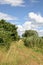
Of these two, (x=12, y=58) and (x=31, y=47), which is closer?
(x=12, y=58)

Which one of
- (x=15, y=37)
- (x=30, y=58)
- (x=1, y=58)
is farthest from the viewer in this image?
(x=15, y=37)

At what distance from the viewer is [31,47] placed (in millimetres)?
32938

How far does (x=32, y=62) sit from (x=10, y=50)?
3343 millimetres

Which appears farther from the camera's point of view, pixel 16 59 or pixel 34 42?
pixel 34 42

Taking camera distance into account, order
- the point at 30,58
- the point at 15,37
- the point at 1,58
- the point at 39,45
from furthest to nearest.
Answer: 1. the point at 15,37
2. the point at 39,45
3. the point at 30,58
4. the point at 1,58

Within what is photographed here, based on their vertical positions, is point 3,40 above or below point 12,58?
above

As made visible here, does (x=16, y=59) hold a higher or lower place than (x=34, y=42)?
lower

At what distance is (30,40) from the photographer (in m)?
33.5

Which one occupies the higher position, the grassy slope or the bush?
the bush

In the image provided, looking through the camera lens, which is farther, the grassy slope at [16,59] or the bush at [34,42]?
the bush at [34,42]

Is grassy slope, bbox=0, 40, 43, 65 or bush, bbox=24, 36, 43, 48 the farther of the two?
bush, bbox=24, 36, 43, 48

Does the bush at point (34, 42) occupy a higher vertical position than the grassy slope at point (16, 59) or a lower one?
higher

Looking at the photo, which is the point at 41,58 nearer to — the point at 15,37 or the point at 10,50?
the point at 10,50

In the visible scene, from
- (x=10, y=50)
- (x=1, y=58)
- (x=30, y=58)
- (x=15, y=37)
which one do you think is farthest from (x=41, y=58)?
(x=15, y=37)
